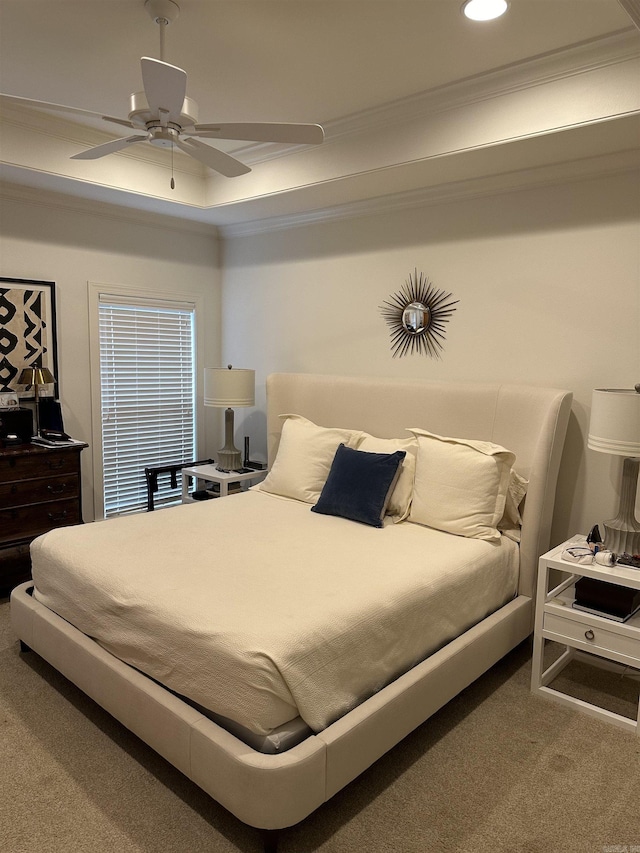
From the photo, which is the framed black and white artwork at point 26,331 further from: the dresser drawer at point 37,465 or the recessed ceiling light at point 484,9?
the recessed ceiling light at point 484,9

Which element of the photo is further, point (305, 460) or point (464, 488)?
point (305, 460)

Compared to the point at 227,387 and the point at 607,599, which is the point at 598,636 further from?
the point at 227,387

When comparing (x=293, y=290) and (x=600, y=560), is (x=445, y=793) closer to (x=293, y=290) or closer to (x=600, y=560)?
(x=600, y=560)

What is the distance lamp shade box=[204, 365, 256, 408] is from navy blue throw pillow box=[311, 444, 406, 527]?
133 centimetres

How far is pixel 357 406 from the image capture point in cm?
404

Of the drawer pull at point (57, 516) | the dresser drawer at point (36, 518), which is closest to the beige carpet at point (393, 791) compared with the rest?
the dresser drawer at point (36, 518)

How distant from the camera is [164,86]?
1.98 meters

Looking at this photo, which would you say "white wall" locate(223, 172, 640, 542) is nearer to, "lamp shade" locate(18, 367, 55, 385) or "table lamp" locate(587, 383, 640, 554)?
"table lamp" locate(587, 383, 640, 554)

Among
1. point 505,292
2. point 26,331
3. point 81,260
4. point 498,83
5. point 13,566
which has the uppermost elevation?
point 498,83

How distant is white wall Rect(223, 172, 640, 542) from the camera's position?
317 centimetres

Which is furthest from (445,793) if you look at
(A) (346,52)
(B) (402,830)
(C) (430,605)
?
(A) (346,52)

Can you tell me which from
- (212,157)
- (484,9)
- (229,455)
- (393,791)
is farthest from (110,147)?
(393,791)

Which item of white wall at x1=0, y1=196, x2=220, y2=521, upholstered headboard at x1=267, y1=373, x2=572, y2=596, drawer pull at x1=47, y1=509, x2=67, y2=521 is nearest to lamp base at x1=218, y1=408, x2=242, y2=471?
upholstered headboard at x1=267, y1=373, x2=572, y2=596

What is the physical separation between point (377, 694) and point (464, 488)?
123 cm
